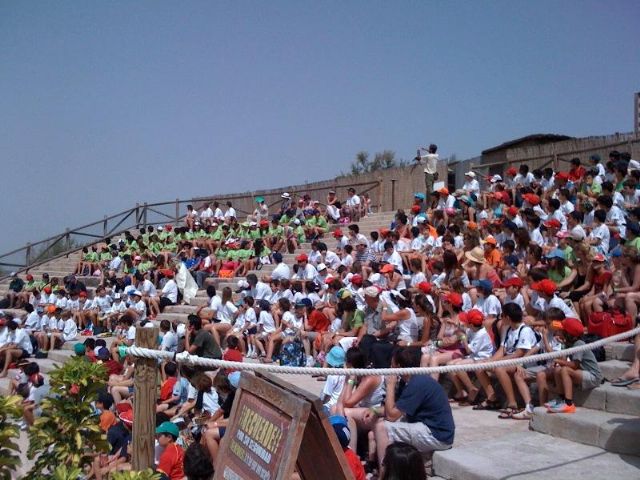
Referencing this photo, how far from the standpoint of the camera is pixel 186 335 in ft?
37.9

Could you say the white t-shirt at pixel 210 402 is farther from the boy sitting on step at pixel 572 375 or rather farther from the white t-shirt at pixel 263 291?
the white t-shirt at pixel 263 291

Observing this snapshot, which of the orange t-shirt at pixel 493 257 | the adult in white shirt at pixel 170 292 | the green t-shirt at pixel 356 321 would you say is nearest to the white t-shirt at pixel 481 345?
the green t-shirt at pixel 356 321

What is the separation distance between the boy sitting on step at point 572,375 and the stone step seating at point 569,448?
0.10 m

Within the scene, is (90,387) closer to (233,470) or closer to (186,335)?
(233,470)

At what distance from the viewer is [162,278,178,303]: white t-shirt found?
1605 centimetres

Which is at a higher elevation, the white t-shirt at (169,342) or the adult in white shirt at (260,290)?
the adult in white shirt at (260,290)

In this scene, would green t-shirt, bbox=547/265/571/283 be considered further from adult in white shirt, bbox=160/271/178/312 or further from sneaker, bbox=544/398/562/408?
adult in white shirt, bbox=160/271/178/312

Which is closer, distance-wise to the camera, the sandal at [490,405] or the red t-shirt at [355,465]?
the red t-shirt at [355,465]

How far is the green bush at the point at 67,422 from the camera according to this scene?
4504mm

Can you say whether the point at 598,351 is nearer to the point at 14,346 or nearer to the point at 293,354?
the point at 293,354

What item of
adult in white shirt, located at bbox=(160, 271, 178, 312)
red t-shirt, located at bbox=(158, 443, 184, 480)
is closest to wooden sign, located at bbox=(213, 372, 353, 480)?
red t-shirt, located at bbox=(158, 443, 184, 480)

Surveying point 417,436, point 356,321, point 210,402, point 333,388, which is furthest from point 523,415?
point 210,402

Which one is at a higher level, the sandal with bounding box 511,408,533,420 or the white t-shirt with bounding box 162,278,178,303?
the white t-shirt with bounding box 162,278,178,303

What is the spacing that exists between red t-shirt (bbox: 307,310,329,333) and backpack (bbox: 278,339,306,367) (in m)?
0.39
